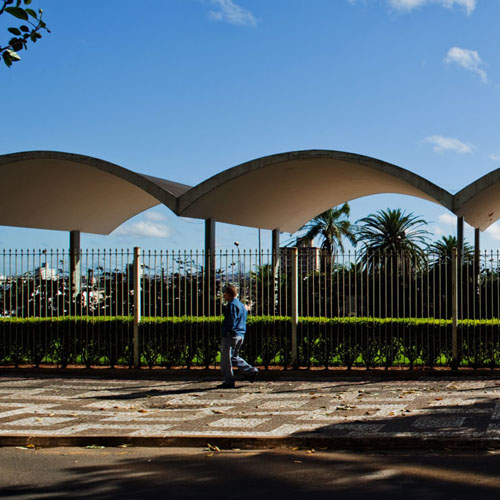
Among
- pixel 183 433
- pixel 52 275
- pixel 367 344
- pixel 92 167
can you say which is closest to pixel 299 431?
pixel 183 433

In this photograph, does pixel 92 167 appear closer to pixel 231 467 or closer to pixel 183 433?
pixel 183 433

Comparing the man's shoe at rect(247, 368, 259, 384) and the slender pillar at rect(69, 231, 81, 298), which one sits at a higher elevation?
the slender pillar at rect(69, 231, 81, 298)

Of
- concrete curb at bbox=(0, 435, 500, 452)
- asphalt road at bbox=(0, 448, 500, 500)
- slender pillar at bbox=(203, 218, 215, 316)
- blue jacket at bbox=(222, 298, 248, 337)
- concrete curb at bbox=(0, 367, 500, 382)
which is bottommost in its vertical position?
asphalt road at bbox=(0, 448, 500, 500)

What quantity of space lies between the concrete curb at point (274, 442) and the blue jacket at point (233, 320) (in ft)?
15.9

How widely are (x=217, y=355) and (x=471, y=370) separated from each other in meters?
4.85

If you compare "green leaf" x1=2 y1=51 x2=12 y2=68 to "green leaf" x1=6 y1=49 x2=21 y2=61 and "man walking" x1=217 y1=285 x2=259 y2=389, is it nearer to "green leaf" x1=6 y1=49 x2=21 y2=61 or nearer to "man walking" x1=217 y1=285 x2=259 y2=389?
"green leaf" x1=6 y1=49 x2=21 y2=61

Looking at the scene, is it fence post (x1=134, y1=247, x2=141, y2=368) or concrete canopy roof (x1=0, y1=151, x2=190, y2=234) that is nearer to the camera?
fence post (x1=134, y1=247, x2=141, y2=368)

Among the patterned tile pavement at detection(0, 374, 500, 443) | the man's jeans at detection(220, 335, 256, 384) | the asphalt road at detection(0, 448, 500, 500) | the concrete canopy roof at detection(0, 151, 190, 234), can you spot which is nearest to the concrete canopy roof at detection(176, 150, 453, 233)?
the concrete canopy roof at detection(0, 151, 190, 234)

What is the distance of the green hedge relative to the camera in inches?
598

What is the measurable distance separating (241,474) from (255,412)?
3.46 metres

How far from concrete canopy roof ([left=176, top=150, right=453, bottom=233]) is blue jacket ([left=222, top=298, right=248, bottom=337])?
5393mm

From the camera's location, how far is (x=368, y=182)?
2103 centimetres

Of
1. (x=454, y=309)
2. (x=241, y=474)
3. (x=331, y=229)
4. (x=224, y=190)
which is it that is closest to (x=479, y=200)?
(x=454, y=309)

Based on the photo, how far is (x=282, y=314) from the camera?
16.1 m
